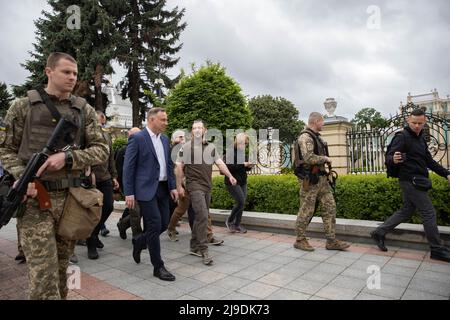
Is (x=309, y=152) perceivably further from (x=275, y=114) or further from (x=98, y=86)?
(x=275, y=114)

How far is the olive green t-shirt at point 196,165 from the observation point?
4.77 m

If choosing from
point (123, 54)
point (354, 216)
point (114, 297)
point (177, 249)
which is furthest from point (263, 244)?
point (123, 54)

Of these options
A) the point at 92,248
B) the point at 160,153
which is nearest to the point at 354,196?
the point at 160,153

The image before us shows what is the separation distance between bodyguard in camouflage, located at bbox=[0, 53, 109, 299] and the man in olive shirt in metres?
2.17

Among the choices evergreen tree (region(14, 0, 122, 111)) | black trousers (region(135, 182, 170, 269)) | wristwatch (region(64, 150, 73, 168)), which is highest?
evergreen tree (region(14, 0, 122, 111))

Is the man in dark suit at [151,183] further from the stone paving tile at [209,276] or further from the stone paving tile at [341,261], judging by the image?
the stone paving tile at [341,261]

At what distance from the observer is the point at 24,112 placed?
2430 mm

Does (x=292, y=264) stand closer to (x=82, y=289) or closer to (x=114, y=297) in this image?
(x=114, y=297)

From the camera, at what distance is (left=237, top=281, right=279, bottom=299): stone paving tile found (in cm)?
336

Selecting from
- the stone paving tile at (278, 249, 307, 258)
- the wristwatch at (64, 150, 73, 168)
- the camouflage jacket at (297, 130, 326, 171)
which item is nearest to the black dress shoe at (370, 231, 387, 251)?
the stone paving tile at (278, 249, 307, 258)

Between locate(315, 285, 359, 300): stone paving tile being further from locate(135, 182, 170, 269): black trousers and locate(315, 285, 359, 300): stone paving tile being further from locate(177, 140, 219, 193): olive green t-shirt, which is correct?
locate(177, 140, 219, 193): olive green t-shirt

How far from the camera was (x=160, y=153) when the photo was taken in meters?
4.24

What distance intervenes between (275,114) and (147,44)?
28.0 metres

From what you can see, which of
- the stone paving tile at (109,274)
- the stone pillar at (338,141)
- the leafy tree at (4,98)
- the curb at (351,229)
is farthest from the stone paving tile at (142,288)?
the leafy tree at (4,98)
